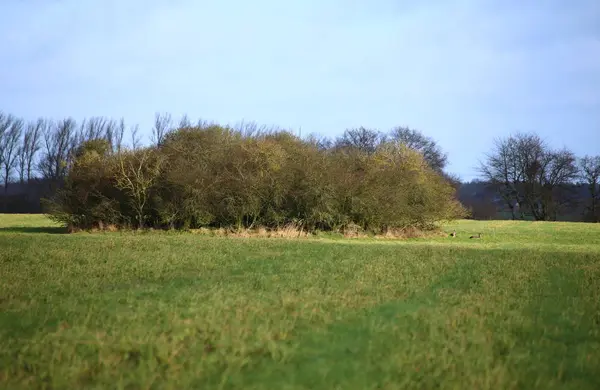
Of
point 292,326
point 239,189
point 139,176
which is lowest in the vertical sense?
point 292,326

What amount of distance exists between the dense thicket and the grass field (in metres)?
15.3

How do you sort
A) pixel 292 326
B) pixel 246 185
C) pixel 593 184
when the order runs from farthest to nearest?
1. pixel 593 184
2. pixel 246 185
3. pixel 292 326

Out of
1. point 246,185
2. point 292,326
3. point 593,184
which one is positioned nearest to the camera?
point 292,326

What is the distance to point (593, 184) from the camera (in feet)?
188

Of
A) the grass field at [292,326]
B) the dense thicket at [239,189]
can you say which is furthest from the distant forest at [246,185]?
the grass field at [292,326]

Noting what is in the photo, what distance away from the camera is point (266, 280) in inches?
433

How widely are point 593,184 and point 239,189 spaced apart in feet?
153

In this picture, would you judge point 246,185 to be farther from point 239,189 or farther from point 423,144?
point 423,144

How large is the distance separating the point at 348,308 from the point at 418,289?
2.69 meters

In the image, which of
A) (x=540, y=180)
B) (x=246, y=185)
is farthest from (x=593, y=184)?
(x=246, y=185)

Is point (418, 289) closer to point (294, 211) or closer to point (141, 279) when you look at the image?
point (141, 279)

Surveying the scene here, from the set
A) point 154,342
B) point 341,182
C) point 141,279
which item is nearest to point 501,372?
point 154,342

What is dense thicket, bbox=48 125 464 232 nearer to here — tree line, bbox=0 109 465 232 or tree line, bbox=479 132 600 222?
tree line, bbox=0 109 465 232

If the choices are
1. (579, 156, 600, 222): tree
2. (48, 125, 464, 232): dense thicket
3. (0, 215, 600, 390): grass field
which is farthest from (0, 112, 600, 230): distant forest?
(579, 156, 600, 222): tree
